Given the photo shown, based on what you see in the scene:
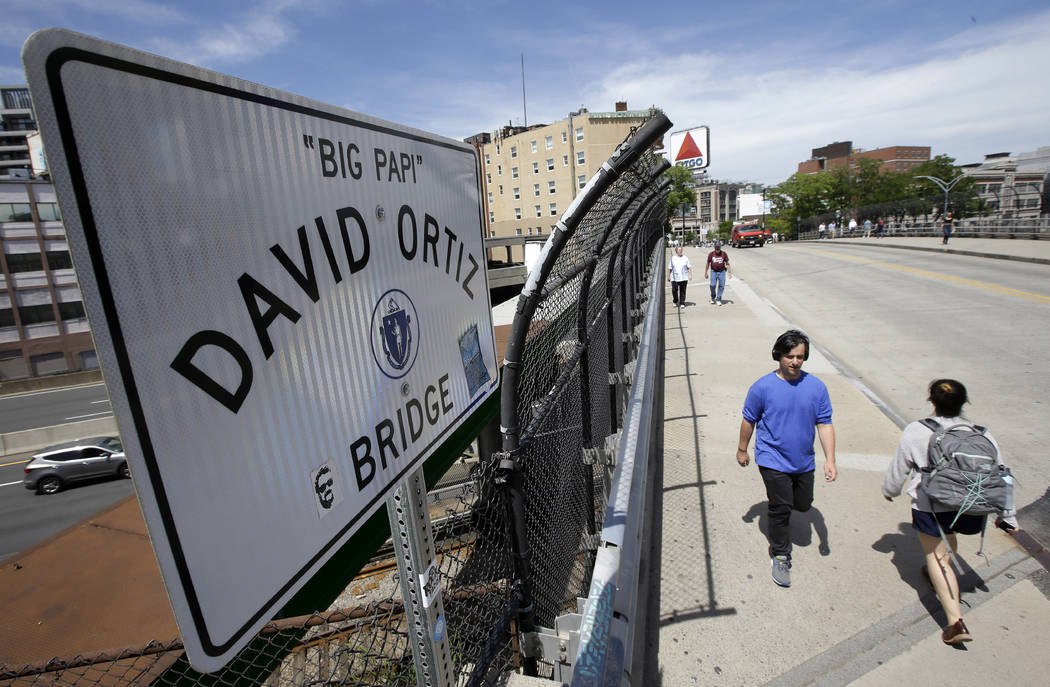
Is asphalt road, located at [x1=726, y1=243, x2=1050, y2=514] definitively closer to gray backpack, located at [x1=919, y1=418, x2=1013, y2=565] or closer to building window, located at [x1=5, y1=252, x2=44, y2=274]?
gray backpack, located at [x1=919, y1=418, x2=1013, y2=565]

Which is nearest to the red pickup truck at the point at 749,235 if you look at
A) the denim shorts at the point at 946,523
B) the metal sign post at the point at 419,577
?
the denim shorts at the point at 946,523

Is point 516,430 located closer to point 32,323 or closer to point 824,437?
point 824,437

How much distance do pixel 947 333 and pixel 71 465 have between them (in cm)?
3013

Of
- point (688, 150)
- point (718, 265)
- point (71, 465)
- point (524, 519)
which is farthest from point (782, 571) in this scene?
point (71, 465)

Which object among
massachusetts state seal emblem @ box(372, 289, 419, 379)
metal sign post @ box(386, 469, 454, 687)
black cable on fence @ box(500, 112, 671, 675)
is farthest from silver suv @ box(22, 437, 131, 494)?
massachusetts state seal emblem @ box(372, 289, 419, 379)

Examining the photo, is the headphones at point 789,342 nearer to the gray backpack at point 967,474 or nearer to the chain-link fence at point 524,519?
the gray backpack at point 967,474

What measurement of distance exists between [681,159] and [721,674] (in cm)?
1372

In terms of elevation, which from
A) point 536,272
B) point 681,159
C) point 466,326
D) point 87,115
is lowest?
point 466,326

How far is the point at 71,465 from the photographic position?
22.6 m

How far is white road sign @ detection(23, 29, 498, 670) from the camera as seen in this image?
2.39 feet

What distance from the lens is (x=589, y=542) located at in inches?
132

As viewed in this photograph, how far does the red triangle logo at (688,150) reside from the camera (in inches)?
561

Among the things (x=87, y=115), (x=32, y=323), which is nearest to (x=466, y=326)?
(x=87, y=115)

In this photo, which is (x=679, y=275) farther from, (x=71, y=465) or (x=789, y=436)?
(x=71, y=465)
